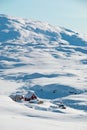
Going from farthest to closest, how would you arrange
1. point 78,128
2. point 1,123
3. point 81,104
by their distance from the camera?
point 81,104 < point 78,128 < point 1,123

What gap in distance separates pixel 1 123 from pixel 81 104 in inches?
3115


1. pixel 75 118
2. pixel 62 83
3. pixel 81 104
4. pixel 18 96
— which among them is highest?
pixel 62 83

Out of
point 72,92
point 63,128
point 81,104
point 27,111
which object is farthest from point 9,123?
point 72,92

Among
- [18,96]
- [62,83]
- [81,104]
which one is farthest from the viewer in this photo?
[62,83]

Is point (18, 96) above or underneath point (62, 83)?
underneath

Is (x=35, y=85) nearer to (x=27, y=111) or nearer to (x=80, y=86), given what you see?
(x=80, y=86)

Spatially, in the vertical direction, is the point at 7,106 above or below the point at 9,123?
above

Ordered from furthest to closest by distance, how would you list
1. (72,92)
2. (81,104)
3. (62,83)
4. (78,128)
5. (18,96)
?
(62,83), (72,92), (81,104), (18,96), (78,128)

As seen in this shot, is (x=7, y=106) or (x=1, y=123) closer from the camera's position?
(x=1, y=123)

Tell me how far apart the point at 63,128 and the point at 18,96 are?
182ft

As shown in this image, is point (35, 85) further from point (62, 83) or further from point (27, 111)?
point (27, 111)

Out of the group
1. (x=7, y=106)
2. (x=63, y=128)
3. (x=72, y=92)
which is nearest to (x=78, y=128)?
(x=63, y=128)

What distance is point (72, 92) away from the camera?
167625mm

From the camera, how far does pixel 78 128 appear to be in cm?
3762
